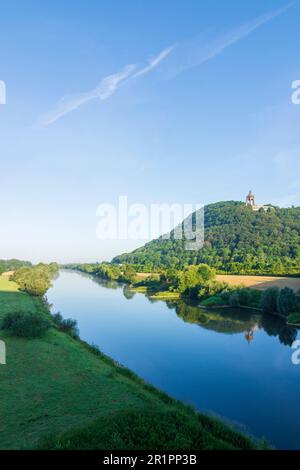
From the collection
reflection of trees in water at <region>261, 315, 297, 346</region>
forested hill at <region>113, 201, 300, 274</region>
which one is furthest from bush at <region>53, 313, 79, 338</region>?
forested hill at <region>113, 201, 300, 274</region>

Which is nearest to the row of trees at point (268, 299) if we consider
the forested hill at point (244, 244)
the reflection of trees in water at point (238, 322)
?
the reflection of trees in water at point (238, 322)

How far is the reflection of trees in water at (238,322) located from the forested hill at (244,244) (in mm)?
32632

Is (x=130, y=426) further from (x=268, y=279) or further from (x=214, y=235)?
(x=214, y=235)

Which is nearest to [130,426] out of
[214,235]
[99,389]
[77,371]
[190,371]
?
[99,389]

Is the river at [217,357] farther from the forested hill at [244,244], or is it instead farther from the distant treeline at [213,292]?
the forested hill at [244,244]

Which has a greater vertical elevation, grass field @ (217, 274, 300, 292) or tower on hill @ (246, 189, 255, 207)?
tower on hill @ (246, 189, 255, 207)

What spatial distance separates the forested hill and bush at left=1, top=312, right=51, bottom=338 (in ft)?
186

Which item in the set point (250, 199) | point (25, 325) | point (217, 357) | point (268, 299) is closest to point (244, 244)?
point (250, 199)

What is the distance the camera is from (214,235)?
13288cm

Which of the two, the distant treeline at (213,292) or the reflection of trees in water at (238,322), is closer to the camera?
the reflection of trees in water at (238,322)

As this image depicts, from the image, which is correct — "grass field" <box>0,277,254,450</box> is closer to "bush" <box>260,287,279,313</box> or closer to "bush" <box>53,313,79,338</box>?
"bush" <box>53,313,79,338</box>

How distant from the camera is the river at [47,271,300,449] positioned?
53.0ft

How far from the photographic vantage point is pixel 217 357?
25109mm

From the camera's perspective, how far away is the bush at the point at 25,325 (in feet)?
82.0
